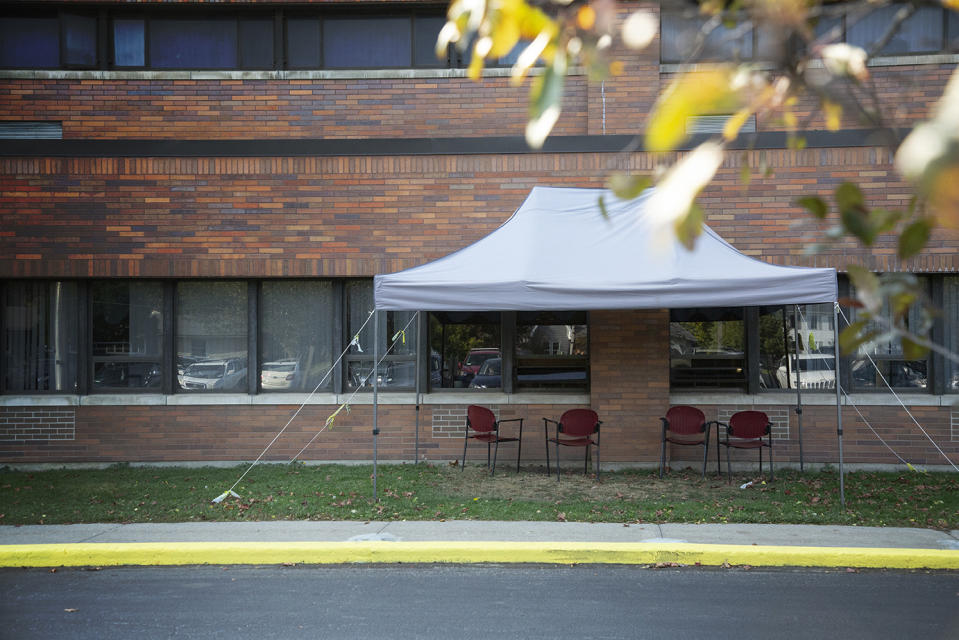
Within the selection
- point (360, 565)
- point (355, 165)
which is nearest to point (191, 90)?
point (355, 165)

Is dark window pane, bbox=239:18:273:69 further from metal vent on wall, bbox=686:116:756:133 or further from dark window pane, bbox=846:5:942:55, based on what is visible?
dark window pane, bbox=846:5:942:55

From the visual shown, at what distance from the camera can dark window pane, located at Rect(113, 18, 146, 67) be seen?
1048cm

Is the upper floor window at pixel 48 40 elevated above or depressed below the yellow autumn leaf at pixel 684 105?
above

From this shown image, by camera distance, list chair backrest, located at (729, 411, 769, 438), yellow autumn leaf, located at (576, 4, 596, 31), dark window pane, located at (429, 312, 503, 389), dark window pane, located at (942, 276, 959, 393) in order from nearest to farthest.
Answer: yellow autumn leaf, located at (576, 4, 596, 31) < chair backrest, located at (729, 411, 769, 438) < dark window pane, located at (942, 276, 959, 393) < dark window pane, located at (429, 312, 503, 389)

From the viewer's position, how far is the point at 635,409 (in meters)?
9.87

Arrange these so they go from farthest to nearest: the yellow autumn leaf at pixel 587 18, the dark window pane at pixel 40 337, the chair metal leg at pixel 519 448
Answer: the dark window pane at pixel 40 337 < the chair metal leg at pixel 519 448 < the yellow autumn leaf at pixel 587 18

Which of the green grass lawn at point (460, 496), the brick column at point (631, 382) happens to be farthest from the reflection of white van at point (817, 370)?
the brick column at point (631, 382)

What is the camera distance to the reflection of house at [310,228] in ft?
32.5

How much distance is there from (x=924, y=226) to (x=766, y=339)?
8.79 metres

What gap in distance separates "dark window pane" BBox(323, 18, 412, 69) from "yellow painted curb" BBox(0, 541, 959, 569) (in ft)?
22.4

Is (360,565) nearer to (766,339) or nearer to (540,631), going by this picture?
(540,631)

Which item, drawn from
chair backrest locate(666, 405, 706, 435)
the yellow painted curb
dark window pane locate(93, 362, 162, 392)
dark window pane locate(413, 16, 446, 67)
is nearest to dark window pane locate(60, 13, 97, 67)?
dark window pane locate(93, 362, 162, 392)

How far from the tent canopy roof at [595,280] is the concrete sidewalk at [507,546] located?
7.36 feet

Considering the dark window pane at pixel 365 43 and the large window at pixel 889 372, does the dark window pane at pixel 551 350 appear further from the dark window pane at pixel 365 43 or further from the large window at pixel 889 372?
the dark window pane at pixel 365 43
